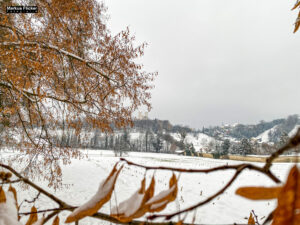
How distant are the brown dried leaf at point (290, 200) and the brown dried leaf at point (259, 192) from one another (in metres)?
0.02

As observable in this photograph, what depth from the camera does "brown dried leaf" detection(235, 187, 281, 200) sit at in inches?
7.4

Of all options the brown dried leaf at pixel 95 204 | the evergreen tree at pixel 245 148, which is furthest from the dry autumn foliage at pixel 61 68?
the evergreen tree at pixel 245 148

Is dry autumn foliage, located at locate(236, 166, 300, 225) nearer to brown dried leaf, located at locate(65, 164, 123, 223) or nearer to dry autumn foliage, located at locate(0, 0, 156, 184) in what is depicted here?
brown dried leaf, located at locate(65, 164, 123, 223)

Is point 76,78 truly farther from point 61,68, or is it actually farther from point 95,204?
point 95,204

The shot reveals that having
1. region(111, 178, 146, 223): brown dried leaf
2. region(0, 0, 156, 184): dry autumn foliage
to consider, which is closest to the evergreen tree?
region(0, 0, 156, 184): dry autumn foliage

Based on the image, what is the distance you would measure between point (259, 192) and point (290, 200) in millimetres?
42

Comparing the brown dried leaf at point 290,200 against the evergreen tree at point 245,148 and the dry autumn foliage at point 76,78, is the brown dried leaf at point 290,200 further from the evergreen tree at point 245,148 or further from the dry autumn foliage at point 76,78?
the evergreen tree at point 245,148

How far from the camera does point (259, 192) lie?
0.63ft

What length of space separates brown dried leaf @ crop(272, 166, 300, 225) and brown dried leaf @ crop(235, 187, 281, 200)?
2cm

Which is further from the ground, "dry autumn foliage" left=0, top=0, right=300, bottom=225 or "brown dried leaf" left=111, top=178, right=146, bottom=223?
"dry autumn foliage" left=0, top=0, right=300, bottom=225

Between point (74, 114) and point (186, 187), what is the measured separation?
6464mm

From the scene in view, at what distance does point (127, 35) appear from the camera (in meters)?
4.24

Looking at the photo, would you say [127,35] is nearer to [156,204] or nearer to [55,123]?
[55,123]

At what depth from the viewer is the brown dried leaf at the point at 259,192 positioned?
19 cm
